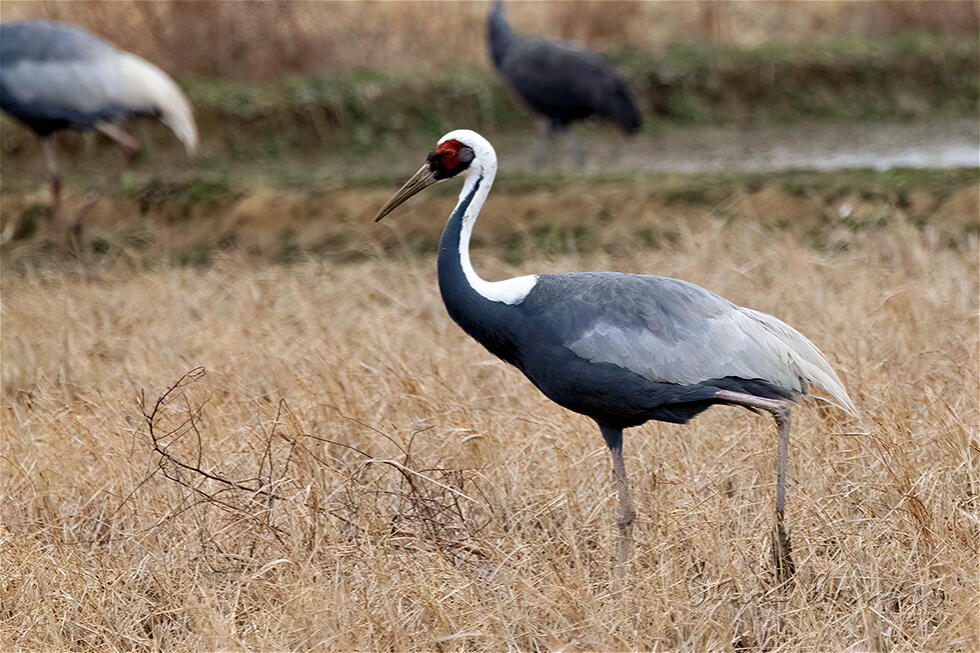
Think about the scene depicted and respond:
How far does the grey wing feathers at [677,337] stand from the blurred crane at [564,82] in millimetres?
6563

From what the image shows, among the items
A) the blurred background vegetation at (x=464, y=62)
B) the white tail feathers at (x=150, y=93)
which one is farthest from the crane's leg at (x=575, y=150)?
the white tail feathers at (x=150, y=93)

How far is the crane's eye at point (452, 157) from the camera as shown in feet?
13.3

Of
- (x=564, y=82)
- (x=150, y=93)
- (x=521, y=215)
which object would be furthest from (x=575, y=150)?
(x=150, y=93)

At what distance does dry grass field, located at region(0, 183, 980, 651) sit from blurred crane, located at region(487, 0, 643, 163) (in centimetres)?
455

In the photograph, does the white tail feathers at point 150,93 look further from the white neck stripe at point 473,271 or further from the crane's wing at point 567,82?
the white neck stripe at point 473,271

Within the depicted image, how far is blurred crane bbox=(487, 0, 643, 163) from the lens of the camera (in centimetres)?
1027

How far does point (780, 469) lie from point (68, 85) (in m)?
6.52

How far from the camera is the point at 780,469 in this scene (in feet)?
12.4

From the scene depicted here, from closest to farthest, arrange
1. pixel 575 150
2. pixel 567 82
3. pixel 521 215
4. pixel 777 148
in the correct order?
pixel 521 215 < pixel 567 82 < pixel 575 150 < pixel 777 148

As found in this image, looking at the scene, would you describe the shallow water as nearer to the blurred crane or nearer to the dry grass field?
the blurred crane

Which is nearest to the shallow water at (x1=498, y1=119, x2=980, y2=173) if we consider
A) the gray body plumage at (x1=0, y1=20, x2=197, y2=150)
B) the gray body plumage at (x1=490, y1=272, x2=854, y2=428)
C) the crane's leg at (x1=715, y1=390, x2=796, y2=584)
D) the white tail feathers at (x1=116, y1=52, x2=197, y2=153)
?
the white tail feathers at (x1=116, y1=52, x2=197, y2=153)

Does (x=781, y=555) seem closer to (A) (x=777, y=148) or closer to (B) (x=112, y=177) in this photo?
(B) (x=112, y=177)

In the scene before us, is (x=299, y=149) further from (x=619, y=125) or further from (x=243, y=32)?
(x=619, y=125)

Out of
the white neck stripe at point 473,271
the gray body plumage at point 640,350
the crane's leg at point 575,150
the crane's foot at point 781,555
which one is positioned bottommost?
the crane's leg at point 575,150
